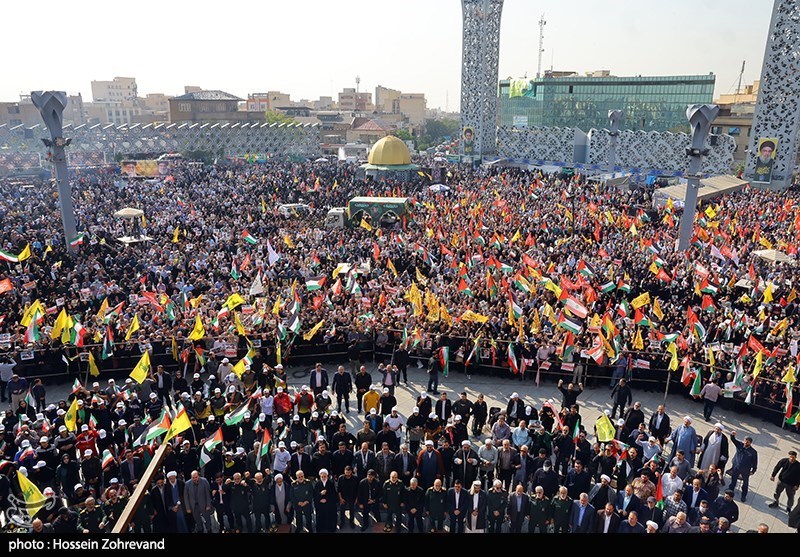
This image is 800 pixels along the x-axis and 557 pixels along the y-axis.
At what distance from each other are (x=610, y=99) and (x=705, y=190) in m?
71.4

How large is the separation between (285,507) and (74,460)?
372cm

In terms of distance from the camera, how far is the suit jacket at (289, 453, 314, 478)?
32.5ft

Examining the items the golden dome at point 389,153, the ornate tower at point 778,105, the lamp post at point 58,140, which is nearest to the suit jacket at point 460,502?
the lamp post at point 58,140

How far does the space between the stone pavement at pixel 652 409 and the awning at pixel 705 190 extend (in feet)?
68.1

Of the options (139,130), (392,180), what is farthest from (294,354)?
(139,130)

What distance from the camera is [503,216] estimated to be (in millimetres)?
30344

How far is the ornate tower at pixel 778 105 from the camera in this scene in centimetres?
4525

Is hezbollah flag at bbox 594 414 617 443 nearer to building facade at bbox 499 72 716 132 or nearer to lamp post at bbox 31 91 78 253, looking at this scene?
lamp post at bbox 31 91 78 253

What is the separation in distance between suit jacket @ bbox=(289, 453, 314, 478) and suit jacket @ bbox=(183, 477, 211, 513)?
1.34 meters

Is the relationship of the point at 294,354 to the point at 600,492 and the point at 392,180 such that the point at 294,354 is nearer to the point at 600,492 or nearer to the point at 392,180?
the point at 600,492

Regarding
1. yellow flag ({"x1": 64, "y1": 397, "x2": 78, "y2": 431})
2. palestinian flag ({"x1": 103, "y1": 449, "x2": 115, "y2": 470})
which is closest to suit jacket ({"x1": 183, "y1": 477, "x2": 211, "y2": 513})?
palestinian flag ({"x1": 103, "y1": 449, "x2": 115, "y2": 470})

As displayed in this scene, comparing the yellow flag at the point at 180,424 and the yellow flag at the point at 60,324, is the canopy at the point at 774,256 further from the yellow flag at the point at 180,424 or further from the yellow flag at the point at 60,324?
the yellow flag at the point at 60,324

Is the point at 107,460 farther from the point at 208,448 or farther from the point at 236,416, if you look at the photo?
the point at 236,416

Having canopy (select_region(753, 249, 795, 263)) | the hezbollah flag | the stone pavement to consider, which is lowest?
the stone pavement
